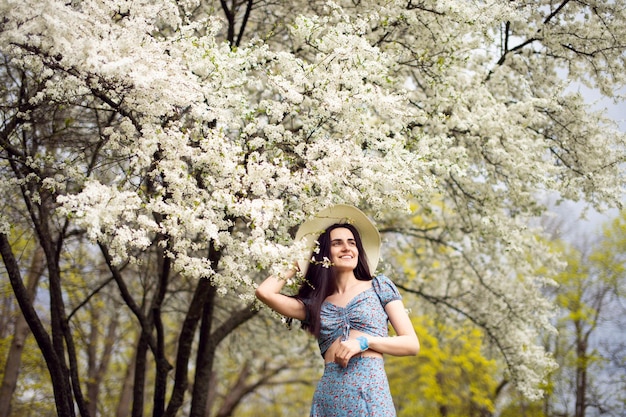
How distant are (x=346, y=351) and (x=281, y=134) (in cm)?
243

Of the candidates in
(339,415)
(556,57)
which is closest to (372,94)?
(339,415)

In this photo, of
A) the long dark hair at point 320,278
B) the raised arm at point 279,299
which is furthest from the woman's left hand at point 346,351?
the raised arm at point 279,299

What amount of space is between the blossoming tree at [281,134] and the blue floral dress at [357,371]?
452mm

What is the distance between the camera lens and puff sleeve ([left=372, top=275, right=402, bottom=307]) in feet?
11.4

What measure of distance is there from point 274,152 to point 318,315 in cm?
195

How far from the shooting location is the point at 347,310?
11.2 feet

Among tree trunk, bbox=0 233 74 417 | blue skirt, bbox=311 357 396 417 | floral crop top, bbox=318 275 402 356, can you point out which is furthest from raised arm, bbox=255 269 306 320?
tree trunk, bbox=0 233 74 417

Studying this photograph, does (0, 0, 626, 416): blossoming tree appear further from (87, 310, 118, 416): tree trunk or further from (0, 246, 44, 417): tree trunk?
(87, 310, 118, 416): tree trunk

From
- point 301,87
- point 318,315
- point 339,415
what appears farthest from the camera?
point 301,87

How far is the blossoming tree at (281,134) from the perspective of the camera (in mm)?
4094

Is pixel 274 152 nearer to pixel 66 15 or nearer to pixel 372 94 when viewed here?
pixel 372 94

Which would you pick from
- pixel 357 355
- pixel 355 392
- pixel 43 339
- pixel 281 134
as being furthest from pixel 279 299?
pixel 43 339

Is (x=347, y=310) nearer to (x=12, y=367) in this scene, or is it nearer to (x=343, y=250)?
(x=343, y=250)

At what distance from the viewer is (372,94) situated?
16.2ft
